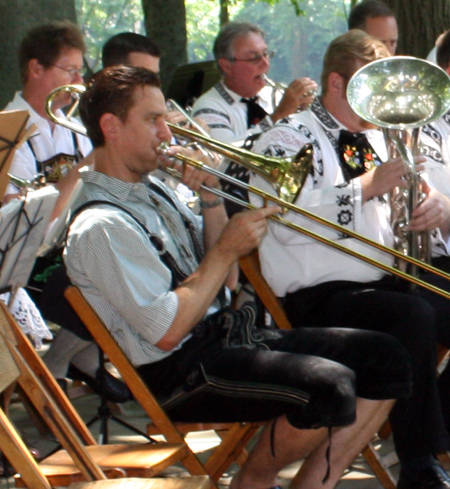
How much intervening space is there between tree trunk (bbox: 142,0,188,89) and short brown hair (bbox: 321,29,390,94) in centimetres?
333

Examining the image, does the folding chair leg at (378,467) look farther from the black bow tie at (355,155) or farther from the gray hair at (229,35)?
the gray hair at (229,35)

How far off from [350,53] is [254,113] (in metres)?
1.49

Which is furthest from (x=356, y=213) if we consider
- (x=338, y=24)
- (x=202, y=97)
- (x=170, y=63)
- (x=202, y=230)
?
(x=338, y=24)

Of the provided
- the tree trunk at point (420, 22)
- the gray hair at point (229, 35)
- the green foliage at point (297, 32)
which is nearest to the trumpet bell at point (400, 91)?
the gray hair at point (229, 35)

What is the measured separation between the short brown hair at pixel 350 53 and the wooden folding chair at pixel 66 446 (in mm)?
1622

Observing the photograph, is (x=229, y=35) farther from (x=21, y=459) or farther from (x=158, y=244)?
(x=21, y=459)

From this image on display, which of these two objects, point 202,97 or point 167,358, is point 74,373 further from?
point 202,97

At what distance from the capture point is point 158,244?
2738mm

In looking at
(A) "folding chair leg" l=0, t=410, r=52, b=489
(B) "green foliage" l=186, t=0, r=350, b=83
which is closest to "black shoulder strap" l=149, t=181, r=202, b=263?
(A) "folding chair leg" l=0, t=410, r=52, b=489

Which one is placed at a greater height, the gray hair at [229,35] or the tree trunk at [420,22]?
the tree trunk at [420,22]

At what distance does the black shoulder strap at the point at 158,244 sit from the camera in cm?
268

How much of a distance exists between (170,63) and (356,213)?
3.85 metres

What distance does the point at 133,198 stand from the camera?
111 inches

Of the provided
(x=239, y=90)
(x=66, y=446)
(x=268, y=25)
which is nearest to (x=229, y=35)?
(x=239, y=90)
